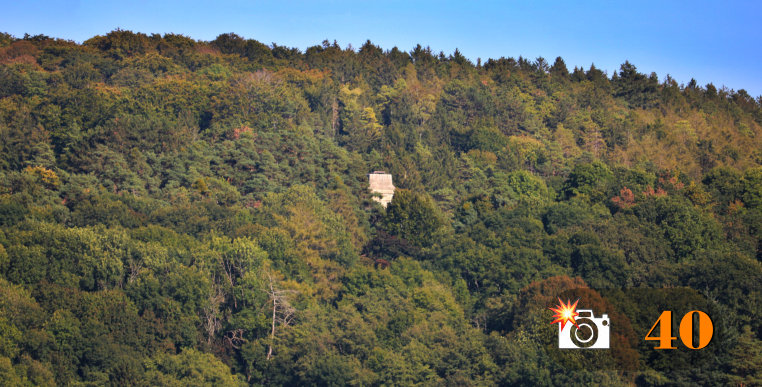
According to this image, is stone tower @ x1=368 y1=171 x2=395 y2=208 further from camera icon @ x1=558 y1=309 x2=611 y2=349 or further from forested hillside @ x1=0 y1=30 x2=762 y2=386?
camera icon @ x1=558 y1=309 x2=611 y2=349

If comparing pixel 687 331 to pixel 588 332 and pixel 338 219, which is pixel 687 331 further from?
pixel 338 219

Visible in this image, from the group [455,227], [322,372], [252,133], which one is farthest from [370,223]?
[322,372]

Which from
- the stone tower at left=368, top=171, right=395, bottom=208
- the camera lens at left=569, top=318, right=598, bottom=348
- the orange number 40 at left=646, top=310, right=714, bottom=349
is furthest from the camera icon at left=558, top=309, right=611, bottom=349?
the stone tower at left=368, top=171, right=395, bottom=208

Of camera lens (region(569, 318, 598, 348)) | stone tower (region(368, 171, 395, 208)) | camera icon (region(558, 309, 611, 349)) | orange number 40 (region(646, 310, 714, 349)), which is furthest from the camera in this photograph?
stone tower (region(368, 171, 395, 208))

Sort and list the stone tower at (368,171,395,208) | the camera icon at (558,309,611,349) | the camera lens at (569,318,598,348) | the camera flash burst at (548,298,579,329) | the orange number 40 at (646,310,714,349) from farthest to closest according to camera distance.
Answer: the stone tower at (368,171,395,208), the camera flash burst at (548,298,579,329), the orange number 40 at (646,310,714,349), the camera lens at (569,318,598,348), the camera icon at (558,309,611,349)

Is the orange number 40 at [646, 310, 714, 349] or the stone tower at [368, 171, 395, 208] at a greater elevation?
the stone tower at [368, 171, 395, 208]

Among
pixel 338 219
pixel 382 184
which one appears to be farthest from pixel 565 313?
pixel 382 184
